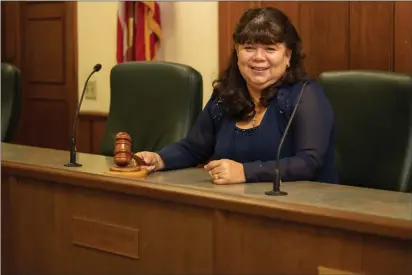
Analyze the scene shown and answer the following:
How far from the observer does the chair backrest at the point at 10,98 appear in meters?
3.31

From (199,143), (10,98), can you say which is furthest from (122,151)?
(10,98)

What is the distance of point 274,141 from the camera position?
2.10 m

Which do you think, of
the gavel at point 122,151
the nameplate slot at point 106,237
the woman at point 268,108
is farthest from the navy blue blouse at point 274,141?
the nameplate slot at point 106,237

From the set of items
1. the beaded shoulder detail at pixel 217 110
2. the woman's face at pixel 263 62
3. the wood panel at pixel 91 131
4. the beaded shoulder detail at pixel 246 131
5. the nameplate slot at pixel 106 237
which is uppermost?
the woman's face at pixel 263 62

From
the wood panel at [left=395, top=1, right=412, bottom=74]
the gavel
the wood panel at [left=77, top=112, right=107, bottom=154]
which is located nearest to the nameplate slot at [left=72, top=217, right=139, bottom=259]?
the gavel

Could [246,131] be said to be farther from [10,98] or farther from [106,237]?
[10,98]

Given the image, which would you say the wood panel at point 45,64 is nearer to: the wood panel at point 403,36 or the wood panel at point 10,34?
the wood panel at point 10,34

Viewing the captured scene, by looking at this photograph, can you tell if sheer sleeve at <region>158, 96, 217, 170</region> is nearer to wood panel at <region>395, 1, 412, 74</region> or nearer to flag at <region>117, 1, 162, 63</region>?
wood panel at <region>395, 1, 412, 74</region>

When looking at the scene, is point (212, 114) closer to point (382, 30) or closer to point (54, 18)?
point (382, 30)

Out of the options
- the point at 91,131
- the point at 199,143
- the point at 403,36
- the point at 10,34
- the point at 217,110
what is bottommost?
the point at 91,131

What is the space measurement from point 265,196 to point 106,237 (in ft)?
1.59

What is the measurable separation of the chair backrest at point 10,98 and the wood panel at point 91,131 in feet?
3.73

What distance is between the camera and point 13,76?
3.36 m

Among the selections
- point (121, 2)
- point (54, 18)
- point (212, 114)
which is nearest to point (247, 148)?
point (212, 114)
